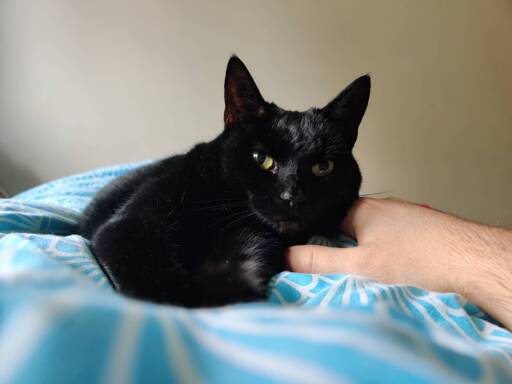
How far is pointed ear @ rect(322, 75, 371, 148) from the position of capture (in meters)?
0.88

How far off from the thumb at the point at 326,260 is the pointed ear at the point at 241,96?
0.37 m

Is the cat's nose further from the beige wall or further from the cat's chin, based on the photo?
the beige wall

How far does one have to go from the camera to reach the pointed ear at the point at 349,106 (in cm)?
88

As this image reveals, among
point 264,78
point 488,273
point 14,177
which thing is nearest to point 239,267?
point 488,273

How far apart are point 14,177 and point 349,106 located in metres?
1.97

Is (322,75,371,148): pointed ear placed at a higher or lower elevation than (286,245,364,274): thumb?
higher

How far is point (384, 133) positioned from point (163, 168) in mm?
1494

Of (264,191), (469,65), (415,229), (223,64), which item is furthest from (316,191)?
(469,65)

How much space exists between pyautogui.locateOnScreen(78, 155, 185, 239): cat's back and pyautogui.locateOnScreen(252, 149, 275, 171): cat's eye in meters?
0.18

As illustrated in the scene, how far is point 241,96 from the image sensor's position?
2.79ft

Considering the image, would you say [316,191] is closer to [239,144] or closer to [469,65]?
[239,144]

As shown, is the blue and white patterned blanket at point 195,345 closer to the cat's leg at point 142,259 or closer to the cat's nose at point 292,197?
the cat's leg at point 142,259

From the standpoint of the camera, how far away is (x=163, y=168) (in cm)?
91

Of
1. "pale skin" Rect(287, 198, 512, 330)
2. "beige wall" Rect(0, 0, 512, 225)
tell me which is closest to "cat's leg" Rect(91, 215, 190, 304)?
"pale skin" Rect(287, 198, 512, 330)
